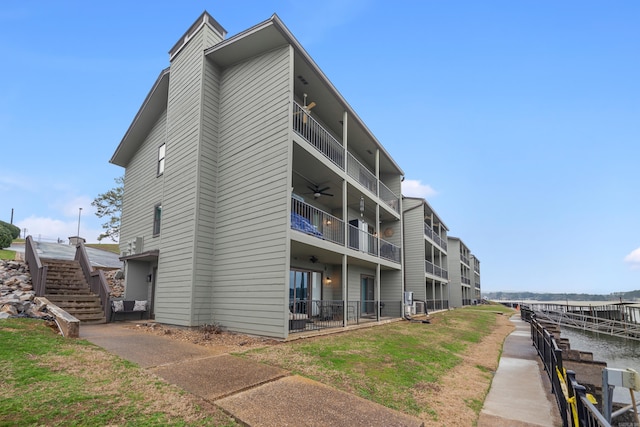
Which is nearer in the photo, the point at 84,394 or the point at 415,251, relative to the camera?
the point at 84,394

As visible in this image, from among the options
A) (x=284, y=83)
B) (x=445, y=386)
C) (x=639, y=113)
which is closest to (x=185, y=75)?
(x=284, y=83)

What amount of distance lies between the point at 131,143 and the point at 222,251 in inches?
442

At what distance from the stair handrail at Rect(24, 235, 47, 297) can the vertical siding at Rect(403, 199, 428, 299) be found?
22370 millimetres

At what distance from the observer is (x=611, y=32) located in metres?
15.1

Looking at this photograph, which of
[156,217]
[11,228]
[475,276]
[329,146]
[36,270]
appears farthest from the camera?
[475,276]

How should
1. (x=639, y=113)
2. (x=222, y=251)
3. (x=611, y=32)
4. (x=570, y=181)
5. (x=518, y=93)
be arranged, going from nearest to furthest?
(x=222, y=251) → (x=611, y=32) → (x=639, y=113) → (x=518, y=93) → (x=570, y=181)

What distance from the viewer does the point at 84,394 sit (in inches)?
172

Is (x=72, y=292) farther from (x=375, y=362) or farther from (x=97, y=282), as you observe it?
(x=375, y=362)

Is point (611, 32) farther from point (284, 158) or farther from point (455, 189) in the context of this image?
point (455, 189)

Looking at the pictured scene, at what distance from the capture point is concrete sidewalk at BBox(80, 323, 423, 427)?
4074 mm

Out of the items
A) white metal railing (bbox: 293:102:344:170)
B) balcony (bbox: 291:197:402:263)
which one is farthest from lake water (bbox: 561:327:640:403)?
white metal railing (bbox: 293:102:344:170)

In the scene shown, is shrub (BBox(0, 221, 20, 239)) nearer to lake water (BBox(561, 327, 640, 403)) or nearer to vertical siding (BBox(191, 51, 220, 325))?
vertical siding (BBox(191, 51, 220, 325))

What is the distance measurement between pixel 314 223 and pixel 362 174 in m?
5.32

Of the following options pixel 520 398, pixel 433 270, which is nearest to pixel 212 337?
pixel 520 398
